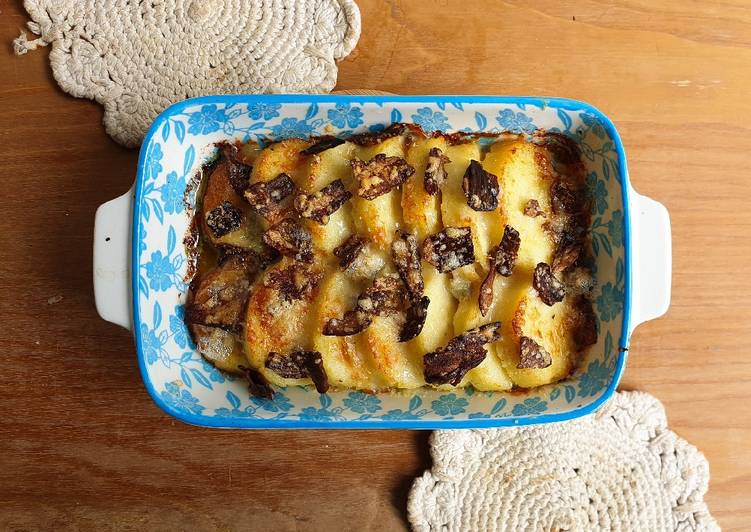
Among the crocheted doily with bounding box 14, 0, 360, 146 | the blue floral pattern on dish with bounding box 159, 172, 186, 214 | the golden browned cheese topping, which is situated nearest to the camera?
the golden browned cheese topping

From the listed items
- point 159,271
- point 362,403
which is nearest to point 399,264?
point 362,403

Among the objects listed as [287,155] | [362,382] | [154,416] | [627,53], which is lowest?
[154,416]

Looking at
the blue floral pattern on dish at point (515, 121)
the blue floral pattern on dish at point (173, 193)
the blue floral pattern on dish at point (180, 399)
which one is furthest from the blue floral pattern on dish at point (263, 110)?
the blue floral pattern on dish at point (180, 399)

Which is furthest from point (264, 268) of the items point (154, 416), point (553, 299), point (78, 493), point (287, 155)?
point (78, 493)

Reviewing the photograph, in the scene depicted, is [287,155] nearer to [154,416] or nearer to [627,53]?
[154,416]

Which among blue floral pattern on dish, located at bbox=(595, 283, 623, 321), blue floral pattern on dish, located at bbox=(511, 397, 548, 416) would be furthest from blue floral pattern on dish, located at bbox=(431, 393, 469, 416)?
blue floral pattern on dish, located at bbox=(595, 283, 623, 321)

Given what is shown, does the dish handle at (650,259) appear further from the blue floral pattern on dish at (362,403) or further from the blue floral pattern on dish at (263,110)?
the blue floral pattern on dish at (263,110)

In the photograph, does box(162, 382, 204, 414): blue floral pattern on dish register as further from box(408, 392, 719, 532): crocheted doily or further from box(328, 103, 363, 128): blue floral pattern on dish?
box(328, 103, 363, 128): blue floral pattern on dish
